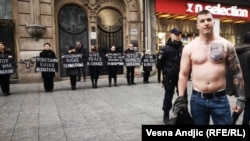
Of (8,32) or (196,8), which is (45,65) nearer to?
(8,32)

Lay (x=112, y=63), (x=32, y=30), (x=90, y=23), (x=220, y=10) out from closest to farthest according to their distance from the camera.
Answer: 1. (x=112, y=63)
2. (x=32, y=30)
3. (x=90, y=23)
4. (x=220, y=10)

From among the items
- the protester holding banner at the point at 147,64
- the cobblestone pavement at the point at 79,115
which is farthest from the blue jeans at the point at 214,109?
the protester holding banner at the point at 147,64

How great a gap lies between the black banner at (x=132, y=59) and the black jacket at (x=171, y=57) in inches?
268

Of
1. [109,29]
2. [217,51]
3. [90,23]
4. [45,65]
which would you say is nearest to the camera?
[217,51]

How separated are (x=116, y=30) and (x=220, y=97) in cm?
1369

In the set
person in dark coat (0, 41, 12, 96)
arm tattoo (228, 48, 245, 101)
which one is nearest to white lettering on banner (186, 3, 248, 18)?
person in dark coat (0, 41, 12, 96)

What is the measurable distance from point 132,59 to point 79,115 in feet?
21.2

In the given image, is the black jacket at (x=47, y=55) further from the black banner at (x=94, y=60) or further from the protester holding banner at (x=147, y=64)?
the protester holding banner at (x=147, y=64)

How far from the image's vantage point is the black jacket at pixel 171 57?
19.8ft

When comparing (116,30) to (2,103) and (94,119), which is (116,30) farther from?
(94,119)

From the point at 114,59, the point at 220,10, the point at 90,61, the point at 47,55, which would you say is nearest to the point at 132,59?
the point at 114,59

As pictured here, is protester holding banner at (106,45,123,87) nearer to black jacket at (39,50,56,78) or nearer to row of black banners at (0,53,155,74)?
row of black banners at (0,53,155,74)

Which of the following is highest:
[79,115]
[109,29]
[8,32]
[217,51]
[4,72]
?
[109,29]

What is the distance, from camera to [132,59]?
13.1 meters
